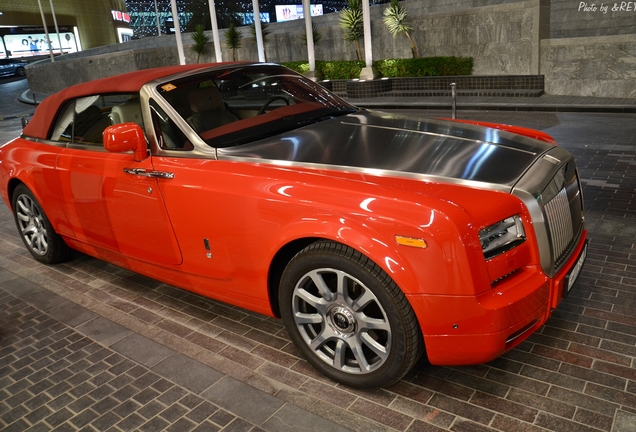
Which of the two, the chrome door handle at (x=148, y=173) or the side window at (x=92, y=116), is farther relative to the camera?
the side window at (x=92, y=116)

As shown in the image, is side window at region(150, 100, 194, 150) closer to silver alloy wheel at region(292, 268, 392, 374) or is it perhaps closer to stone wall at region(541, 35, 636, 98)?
silver alloy wheel at region(292, 268, 392, 374)

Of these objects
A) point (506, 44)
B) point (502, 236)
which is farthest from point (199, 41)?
point (502, 236)

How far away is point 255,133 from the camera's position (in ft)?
12.0

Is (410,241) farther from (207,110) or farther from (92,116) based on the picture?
(92,116)

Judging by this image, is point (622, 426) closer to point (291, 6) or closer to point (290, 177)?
point (290, 177)

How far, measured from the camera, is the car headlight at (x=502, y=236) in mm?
2594

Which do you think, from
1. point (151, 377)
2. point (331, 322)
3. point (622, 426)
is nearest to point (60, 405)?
point (151, 377)

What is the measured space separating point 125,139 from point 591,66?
43.2 ft

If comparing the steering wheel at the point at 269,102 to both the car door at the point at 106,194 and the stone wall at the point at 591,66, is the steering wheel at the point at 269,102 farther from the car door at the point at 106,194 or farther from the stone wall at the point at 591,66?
the stone wall at the point at 591,66

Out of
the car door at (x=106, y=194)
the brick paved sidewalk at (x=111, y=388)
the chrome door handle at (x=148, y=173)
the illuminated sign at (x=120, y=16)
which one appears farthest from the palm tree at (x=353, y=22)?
the illuminated sign at (x=120, y=16)

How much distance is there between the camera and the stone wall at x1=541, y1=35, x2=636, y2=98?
1300 centimetres


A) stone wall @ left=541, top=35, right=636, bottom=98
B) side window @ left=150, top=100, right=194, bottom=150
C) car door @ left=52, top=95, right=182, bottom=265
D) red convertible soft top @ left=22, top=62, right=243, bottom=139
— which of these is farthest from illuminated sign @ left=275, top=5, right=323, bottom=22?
side window @ left=150, top=100, right=194, bottom=150

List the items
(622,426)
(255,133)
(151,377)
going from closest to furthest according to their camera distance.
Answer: (622,426)
(151,377)
(255,133)

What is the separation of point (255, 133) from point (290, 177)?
0.75 m
